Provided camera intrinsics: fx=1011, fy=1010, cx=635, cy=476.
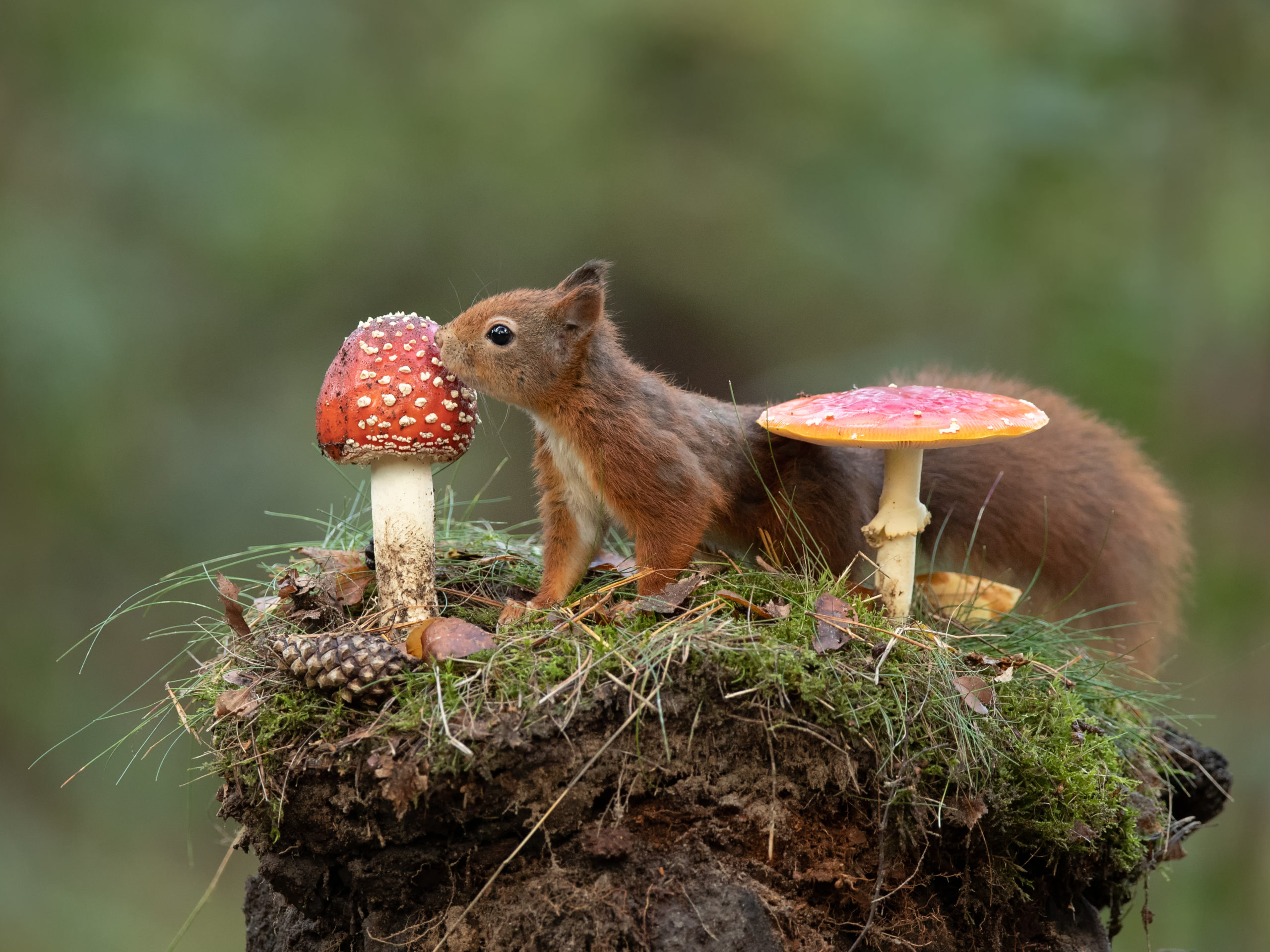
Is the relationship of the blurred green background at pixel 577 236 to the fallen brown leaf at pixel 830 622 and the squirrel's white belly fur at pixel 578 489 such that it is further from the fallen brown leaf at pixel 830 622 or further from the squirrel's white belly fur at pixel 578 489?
the fallen brown leaf at pixel 830 622

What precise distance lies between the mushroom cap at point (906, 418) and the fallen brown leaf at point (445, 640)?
910 mm

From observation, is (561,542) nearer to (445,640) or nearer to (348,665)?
(445,640)

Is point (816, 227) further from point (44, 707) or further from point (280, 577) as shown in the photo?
point (44, 707)

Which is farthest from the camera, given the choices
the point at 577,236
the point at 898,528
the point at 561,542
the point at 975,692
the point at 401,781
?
the point at 577,236

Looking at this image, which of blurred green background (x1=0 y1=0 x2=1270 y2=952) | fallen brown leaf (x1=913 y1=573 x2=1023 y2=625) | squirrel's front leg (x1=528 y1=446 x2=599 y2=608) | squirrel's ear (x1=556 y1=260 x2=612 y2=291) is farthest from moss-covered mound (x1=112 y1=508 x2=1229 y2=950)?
blurred green background (x1=0 y1=0 x2=1270 y2=952)

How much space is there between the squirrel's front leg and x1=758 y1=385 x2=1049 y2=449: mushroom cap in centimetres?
65

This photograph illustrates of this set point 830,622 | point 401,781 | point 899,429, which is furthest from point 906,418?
point 401,781

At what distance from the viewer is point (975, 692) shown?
2465mm

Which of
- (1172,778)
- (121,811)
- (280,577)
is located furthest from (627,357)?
(121,811)

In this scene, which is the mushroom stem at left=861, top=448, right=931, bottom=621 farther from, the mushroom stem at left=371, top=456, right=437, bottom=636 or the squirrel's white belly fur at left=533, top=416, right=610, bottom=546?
the mushroom stem at left=371, top=456, right=437, bottom=636

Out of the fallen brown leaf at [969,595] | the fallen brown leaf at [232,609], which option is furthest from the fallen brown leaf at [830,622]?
the fallen brown leaf at [232,609]

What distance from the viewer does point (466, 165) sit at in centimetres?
629

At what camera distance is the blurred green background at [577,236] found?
19.0 ft

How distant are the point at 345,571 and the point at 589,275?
112 cm
